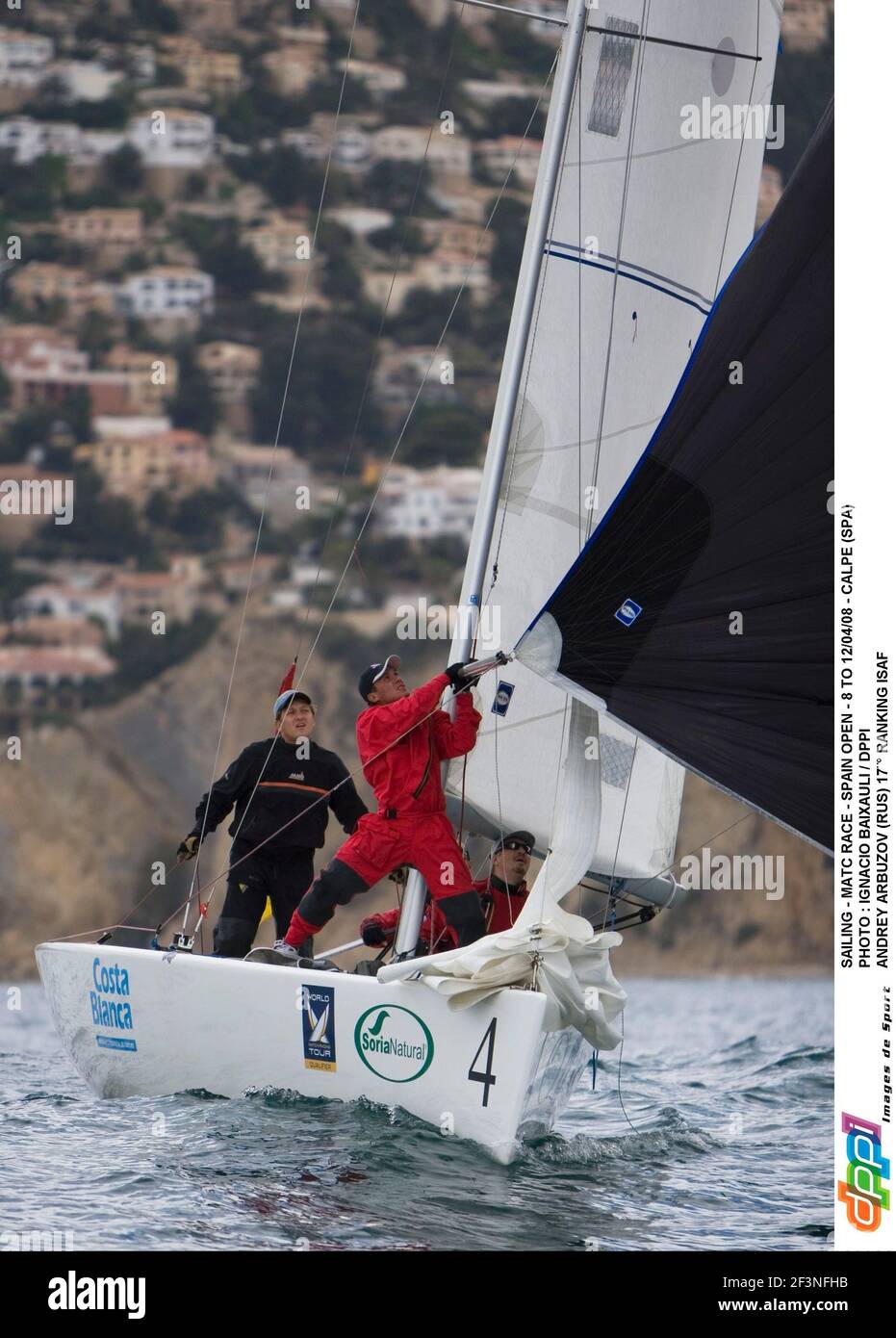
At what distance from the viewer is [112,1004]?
→ 5.61 m

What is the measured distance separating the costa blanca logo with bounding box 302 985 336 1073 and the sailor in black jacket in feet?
2.25

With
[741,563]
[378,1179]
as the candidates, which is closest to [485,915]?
[378,1179]

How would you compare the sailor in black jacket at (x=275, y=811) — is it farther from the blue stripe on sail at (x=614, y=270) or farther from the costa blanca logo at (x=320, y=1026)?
the blue stripe on sail at (x=614, y=270)

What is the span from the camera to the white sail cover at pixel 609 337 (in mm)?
5996

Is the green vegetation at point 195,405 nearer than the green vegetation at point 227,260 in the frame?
Yes

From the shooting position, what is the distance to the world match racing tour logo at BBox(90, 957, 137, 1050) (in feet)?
18.2

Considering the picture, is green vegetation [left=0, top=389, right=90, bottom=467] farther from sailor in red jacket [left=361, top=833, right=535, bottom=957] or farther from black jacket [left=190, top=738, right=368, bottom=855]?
sailor in red jacket [left=361, top=833, right=535, bottom=957]

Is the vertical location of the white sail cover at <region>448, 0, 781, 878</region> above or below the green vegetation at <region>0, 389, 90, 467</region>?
below

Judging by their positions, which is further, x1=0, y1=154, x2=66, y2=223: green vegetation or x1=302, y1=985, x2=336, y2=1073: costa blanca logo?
x1=0, y1=154, x2=66, y2=223: green vegetation

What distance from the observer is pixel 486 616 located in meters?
5.95
